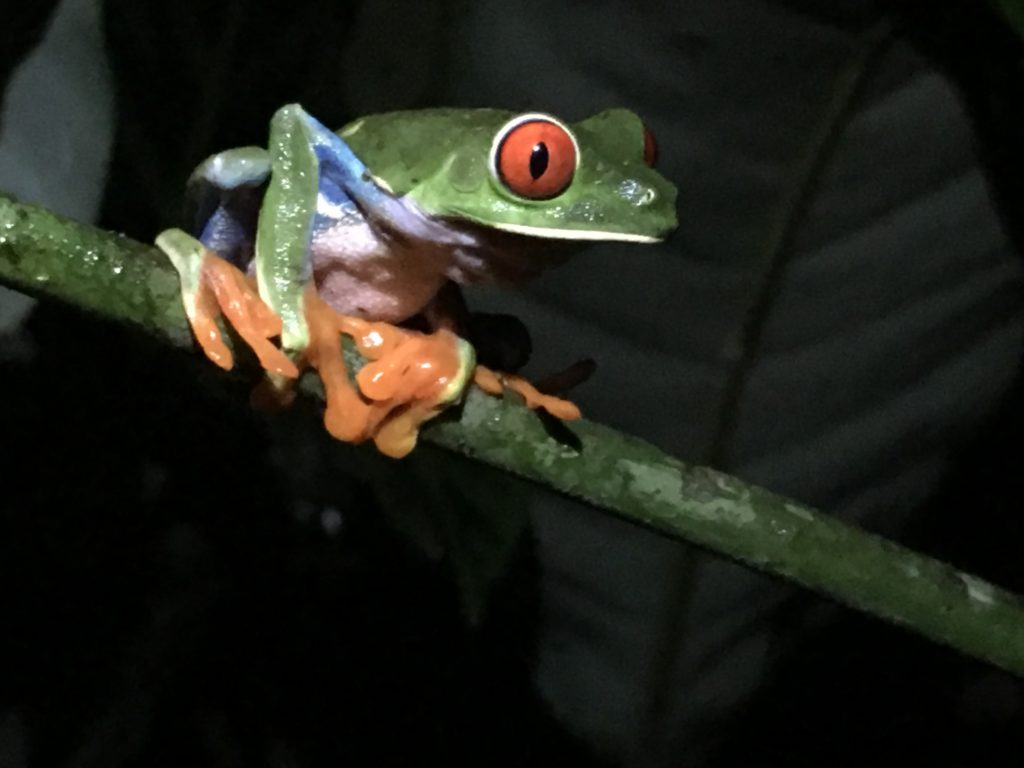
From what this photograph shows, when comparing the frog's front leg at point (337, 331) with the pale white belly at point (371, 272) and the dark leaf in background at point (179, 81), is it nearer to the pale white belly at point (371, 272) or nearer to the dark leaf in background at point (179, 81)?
the pale white belly at point (371, 272)

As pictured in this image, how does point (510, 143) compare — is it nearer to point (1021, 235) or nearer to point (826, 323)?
point (826, 323)

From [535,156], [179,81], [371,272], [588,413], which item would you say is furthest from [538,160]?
[588,413]

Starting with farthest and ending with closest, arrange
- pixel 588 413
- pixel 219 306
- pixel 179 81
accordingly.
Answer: pixel 588 413 → pixel 179 81 → pixel 219 306

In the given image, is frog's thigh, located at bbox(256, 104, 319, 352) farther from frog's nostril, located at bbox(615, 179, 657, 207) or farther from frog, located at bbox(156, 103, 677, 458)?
frog's nostril, located at bbox(615, 179, 657, 207)

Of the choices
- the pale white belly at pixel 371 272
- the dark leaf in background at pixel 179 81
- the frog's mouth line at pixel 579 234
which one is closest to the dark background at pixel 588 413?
the dark leaf in background at pixel 179 81

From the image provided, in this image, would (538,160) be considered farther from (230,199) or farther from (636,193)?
(230,199)

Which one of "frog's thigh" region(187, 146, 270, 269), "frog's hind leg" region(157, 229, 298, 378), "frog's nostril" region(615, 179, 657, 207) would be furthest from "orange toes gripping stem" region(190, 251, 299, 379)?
"frog's nostril" region(615, 179, 657, 207)
